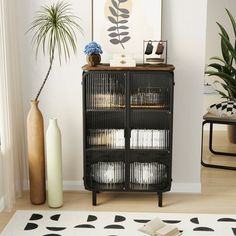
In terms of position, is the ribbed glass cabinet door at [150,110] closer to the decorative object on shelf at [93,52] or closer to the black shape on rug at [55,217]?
the decorative object on shelf at [93,52]

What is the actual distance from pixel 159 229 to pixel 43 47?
191 centimetres

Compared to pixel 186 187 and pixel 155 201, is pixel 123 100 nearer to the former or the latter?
pixel 155 201

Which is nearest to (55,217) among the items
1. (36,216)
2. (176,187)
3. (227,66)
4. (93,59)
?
(36,216)

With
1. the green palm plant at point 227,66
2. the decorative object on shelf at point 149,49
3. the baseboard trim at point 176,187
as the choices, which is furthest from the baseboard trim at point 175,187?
the green palm plant at point 227,66

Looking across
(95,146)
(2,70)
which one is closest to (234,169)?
(95,146)

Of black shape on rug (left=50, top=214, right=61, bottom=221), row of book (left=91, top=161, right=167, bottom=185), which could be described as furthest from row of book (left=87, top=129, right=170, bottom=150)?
black shape on rug (left=50, top=214, right=61, bottom=221)

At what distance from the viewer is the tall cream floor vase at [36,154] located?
142 inches

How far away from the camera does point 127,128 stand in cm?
363

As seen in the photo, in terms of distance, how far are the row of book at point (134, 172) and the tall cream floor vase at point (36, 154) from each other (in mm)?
451

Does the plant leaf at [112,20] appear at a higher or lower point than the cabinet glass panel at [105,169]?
higher

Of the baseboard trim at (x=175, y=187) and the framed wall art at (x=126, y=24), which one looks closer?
the framed wall art at (x=126, y=24)

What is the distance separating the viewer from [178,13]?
150 inches

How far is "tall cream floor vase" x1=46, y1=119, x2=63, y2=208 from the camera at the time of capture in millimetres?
3572

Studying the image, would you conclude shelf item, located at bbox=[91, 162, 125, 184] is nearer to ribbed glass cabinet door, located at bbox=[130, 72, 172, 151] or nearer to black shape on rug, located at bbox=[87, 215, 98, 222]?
ribbed glass cabinet door, located at bbox=[130, 72, 172, 151]
